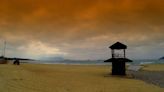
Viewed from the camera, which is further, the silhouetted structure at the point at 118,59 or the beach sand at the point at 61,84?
the silhouetted structure at the point at 118,59

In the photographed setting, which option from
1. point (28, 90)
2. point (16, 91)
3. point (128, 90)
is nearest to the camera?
point (16, 91)

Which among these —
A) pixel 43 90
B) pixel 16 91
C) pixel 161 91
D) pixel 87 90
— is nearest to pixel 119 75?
pixel 161 91

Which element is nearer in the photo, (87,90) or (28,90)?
(28,90)

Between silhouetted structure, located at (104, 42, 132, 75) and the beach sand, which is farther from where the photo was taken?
silhouetted structure, located at (104, 42, 132, 75)

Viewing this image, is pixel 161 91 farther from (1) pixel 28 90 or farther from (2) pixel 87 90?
(1) pixel 28 90

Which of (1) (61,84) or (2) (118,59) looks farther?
(2) (118,59)

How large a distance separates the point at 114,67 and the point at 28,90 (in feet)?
77.3

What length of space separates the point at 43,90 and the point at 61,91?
122 cm

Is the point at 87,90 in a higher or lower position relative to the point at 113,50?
lower

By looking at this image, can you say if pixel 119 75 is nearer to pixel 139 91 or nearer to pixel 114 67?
pixel 114 67

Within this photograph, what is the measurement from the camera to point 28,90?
16.0 metres

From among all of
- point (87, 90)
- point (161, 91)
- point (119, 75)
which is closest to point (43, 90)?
point (87, 90)

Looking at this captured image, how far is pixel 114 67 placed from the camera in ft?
126

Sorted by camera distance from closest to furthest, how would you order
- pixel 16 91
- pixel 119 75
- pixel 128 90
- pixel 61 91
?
pixel 16 91 → pixel 61 91 → pixel 128 90 → pixel 119 75
